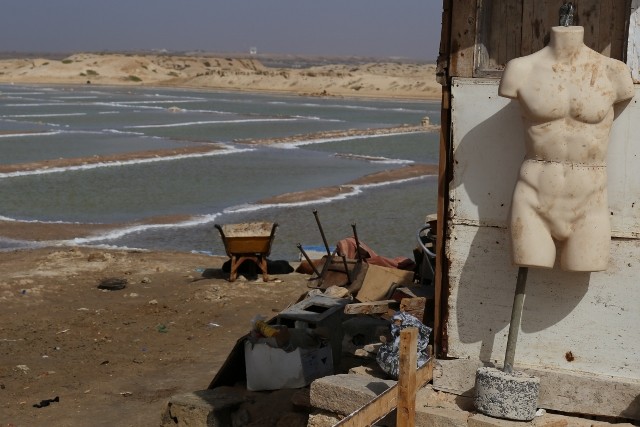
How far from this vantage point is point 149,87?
99938 millimetres

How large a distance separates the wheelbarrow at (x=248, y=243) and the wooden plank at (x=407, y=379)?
8135 millimetres

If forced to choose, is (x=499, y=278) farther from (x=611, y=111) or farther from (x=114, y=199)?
(x=114, y=199)

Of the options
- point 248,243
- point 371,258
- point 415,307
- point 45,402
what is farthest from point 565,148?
point 248,243

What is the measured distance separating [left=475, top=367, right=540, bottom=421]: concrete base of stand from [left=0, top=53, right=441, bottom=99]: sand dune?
7549cm

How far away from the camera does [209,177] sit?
28.0 metres

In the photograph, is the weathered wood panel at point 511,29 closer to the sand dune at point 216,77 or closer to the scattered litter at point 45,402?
the scattered litter at point 45,402

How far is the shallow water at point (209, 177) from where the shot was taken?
1967cm

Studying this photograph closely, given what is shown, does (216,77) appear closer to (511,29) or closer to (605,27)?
(511,29)

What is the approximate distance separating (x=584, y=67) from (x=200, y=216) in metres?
16.1

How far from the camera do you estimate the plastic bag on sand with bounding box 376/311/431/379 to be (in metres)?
6.96

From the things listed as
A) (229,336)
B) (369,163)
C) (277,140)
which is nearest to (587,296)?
(229,336)

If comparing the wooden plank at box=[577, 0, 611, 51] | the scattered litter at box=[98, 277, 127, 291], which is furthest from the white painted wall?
the scattered litter at box=[98, 277, 127, 291]

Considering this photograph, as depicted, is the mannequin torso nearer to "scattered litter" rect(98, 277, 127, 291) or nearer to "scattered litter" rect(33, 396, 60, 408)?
"scattered litter" rect(33, 396, 60, 408)

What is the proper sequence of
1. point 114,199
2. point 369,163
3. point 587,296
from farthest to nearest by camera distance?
point 369,163 → point 114,199 → point 587,296
